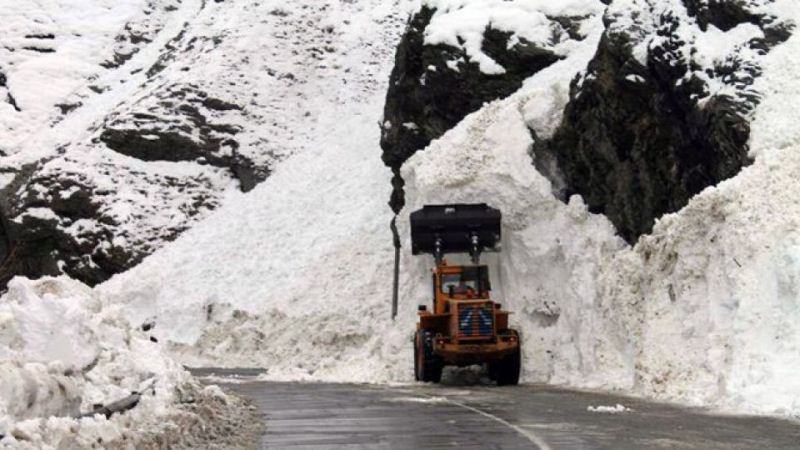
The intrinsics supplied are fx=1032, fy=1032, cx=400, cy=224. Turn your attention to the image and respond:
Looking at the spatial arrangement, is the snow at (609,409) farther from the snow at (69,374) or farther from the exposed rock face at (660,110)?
the exposed rock face at (660,110)

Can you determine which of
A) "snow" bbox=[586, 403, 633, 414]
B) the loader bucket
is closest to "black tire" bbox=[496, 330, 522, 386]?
the loader bucket

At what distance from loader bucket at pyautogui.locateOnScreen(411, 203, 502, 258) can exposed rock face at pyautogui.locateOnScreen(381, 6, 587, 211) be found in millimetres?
8961

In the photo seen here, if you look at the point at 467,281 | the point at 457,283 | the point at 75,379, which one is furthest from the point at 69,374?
the point at 467,281

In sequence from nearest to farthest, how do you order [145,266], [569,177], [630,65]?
[630,65] → [569,177] → [145,266]

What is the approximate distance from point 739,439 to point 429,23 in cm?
2959

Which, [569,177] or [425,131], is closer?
[569,177]

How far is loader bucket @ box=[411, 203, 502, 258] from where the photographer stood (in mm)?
29141

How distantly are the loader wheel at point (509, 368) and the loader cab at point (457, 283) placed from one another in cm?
166

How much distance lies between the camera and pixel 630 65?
1074 inches

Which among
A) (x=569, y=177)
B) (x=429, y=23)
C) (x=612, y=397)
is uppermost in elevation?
(x=429, y=23)

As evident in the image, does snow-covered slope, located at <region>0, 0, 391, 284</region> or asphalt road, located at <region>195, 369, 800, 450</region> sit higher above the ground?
snow-covered slope, located at <region>0, 0, 391, 284</region>

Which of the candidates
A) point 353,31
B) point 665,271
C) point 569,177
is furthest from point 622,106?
point 353,31

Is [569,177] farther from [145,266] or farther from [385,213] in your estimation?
[145,266]

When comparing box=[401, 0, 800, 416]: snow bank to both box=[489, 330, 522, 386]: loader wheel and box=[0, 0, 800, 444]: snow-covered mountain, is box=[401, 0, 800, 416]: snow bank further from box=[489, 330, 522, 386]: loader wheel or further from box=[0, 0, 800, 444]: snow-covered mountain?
box=[489, 330, 522, 386]: loader wheel
